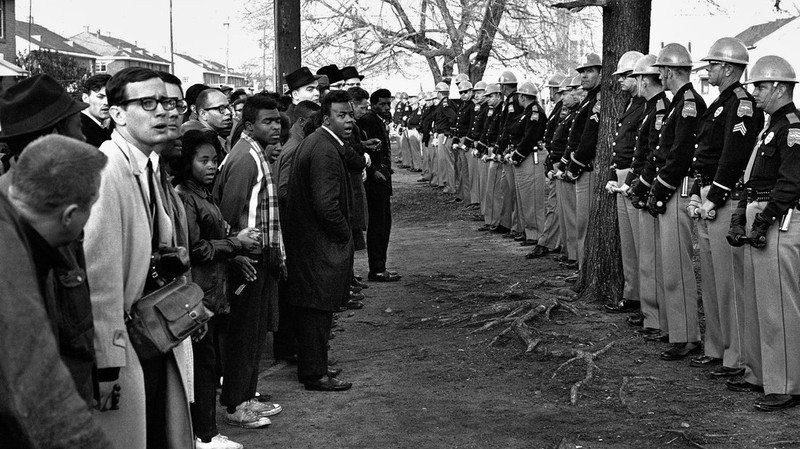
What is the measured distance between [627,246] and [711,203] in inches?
93.0

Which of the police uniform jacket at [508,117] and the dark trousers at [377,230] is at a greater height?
the police uniform jacket at [508,117]

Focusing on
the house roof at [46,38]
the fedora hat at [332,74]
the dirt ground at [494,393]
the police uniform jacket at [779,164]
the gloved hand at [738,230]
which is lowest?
the dirt ground at [494,393]

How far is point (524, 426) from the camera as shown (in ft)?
20.9

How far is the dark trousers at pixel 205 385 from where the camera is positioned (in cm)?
534

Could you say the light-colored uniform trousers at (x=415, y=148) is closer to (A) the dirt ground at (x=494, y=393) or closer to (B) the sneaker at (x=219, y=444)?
(A) the dirt ground at (x=494, y=393)

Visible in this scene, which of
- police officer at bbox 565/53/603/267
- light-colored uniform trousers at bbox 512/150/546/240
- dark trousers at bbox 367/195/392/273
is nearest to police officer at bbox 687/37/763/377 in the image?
police officer at bbox 565/53/603/267

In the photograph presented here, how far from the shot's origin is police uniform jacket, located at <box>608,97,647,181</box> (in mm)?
9438

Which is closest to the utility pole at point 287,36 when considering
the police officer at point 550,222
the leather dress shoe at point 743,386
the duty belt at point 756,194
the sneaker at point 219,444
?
the police officer at point 550,222

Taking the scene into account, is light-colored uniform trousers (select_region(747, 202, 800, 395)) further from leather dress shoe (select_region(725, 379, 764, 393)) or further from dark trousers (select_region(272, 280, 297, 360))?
dark trousers (select_region(272, 280, 297, 360))

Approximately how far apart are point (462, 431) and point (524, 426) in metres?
0.39

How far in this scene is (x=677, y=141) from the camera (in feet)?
26.1

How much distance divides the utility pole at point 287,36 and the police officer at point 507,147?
3.36m

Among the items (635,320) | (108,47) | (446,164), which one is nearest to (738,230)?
(635,320)

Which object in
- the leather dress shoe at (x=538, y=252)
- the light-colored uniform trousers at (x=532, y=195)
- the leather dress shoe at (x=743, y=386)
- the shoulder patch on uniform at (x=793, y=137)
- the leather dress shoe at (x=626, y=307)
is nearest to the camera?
the shoulder patch on uniform at (x=793, y=137)
